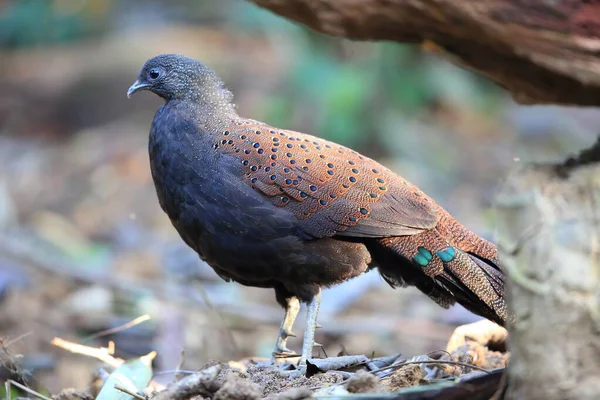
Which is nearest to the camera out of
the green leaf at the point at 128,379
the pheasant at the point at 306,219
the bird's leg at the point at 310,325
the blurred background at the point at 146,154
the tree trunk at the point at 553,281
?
the tree trunk at the point at 553,281

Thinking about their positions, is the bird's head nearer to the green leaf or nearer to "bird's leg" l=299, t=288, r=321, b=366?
"bird's leg" l=299, t=288, r=321, b=366

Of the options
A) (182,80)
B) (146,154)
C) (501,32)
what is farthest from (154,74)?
(146,154)

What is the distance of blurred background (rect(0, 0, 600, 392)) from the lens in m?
6.94

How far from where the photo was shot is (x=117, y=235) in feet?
32.6

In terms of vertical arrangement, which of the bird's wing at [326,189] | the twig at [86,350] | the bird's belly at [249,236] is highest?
the bird's wing at [326,189]

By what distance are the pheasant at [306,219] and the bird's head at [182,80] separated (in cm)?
25

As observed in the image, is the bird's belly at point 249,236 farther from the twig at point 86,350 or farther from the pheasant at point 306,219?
the twig at point 86,350

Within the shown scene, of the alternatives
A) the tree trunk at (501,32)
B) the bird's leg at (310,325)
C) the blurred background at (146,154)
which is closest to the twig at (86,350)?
the blurred background at (146,154)

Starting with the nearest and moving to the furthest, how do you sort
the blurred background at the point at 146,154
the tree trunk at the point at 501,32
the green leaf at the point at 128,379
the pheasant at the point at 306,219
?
the tree trunk at the point at 501,32
the green leaf at the point at 128,379
the pheasant at the point at 306,219
the blurred background at the point at 146,154

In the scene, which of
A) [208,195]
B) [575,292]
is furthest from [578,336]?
[208,195]

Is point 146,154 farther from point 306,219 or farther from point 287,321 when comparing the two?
point 306,219

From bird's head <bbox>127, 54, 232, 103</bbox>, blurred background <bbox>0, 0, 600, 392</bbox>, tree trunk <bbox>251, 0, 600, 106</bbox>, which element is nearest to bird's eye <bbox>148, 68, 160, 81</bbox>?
bird's head <bbox>127, 54, 232, 103</bbox>

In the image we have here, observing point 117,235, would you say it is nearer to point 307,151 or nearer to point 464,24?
point 307,151

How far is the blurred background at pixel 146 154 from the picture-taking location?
6.94 metres
